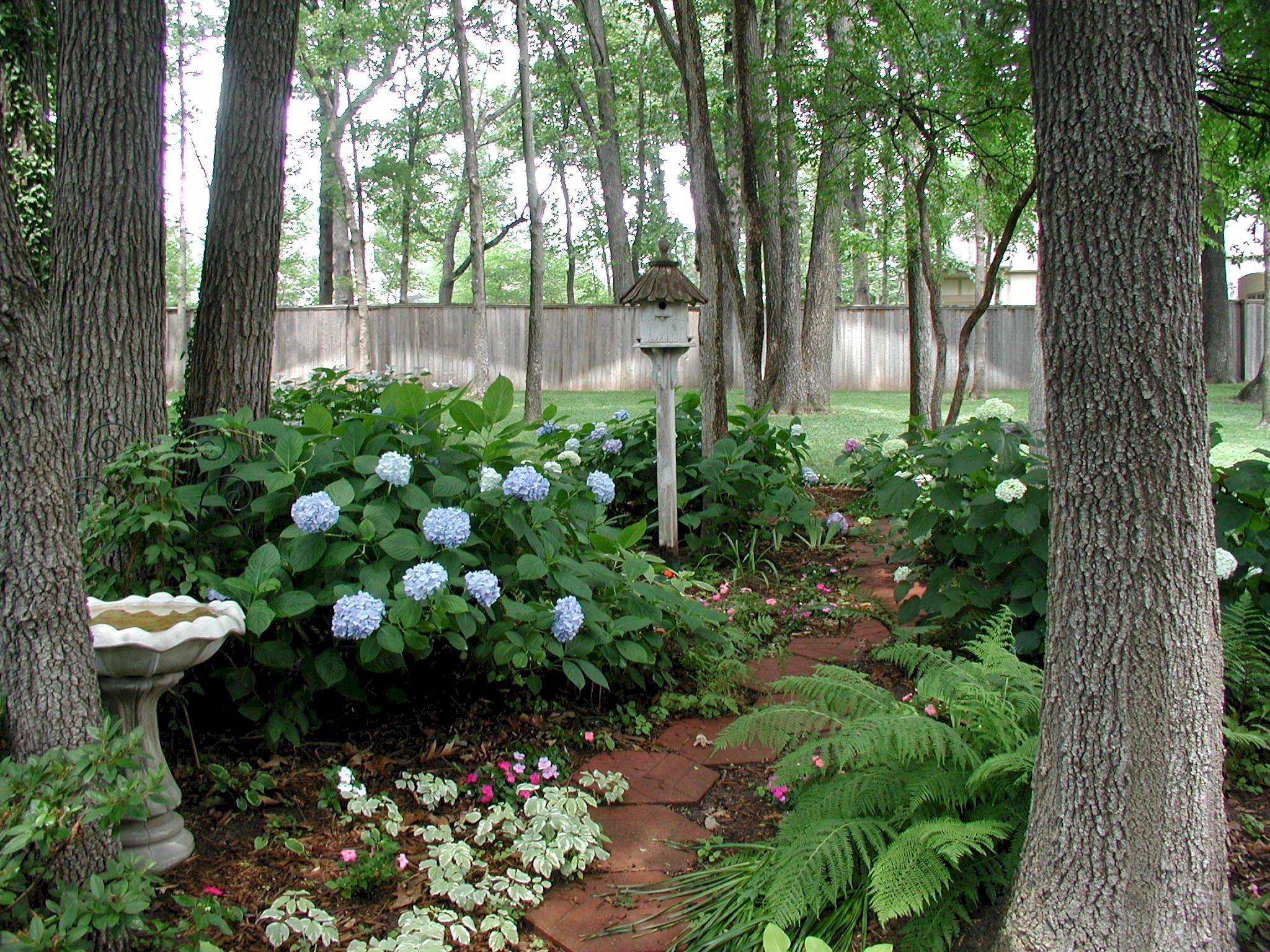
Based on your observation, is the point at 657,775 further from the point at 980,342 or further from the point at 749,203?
the point at 980,342

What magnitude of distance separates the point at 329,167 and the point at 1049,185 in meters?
23.2

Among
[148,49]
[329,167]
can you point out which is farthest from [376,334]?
[148,49]

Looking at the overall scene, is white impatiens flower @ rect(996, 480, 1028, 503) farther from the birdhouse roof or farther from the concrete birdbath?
the concrete birdbath

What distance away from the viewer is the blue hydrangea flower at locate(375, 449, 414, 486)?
2527 mm

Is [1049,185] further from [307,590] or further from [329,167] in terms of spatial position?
[329,167]

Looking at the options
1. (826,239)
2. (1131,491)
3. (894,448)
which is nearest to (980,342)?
(826,239)

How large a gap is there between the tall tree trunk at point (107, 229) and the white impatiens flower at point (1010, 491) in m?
2.58

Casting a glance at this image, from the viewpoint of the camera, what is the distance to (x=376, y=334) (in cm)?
1838

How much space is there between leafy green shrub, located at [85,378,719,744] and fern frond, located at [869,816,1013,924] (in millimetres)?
1056

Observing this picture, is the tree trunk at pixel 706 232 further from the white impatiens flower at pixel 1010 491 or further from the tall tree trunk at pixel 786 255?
the white impatiens flower at pixel 1010 491

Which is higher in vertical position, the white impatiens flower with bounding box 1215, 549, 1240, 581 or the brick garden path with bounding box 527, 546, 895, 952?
the white impatiens flower with bounding box 1215, 549, 1240, 581

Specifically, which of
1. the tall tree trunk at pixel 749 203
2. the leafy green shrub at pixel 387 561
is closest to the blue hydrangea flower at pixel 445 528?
the leafy green shrub at pixel 387 561

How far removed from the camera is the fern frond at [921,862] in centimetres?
169

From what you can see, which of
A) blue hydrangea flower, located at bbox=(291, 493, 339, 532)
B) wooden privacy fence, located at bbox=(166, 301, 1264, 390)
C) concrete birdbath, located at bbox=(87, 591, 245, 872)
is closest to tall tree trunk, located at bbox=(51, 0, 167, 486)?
blue hydrangea flower, located at bbox=(291, 493, 339, 532)
